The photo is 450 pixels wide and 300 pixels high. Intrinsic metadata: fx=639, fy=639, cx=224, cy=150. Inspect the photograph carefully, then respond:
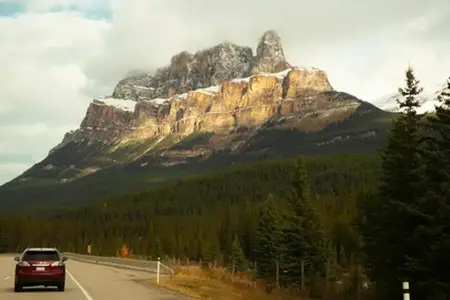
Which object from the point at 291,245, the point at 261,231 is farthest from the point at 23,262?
the point at 261,231

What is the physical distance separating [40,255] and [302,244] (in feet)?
100

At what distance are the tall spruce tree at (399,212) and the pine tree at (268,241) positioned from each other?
30819 millimetres

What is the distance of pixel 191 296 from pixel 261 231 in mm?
43969

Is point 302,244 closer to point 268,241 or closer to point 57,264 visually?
point 268,241

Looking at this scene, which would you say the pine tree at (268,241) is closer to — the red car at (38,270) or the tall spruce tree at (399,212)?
the tall spruce tree at (399,212)

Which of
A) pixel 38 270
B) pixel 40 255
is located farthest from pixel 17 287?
pixel 40 255

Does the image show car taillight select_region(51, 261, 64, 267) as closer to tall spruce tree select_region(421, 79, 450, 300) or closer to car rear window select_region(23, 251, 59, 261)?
car rear window select_region(23, 251, 59, 261)

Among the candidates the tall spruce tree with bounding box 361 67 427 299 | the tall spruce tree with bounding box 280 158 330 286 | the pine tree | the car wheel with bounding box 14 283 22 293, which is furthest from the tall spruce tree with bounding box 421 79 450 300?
the pine tree

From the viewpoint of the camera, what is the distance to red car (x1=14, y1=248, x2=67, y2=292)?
1040 inches

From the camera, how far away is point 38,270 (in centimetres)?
2647

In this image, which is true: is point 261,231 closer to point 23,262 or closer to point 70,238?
point 23,262

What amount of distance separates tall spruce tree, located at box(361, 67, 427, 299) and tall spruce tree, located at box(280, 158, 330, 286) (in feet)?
65.3

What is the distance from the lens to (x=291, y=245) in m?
54.5

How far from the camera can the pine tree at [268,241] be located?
63812 mm
